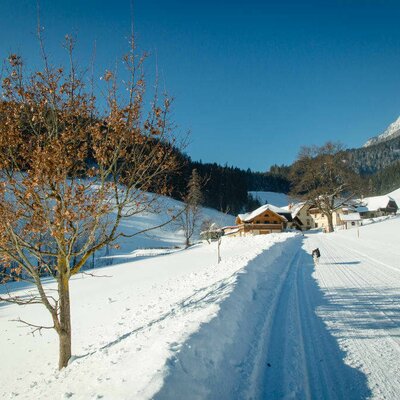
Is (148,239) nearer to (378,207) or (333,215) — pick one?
(333,215)

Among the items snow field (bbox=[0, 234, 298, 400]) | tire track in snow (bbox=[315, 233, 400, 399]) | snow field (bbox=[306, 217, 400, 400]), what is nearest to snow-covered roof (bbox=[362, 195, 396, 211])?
snow field (bbox=[306, 217, 400, 400])

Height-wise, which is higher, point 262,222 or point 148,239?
point 262,222

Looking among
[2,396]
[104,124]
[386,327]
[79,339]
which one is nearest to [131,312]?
[79,339]

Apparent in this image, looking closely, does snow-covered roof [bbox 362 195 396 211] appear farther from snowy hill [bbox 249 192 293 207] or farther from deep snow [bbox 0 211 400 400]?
deep snow [bbox 0 211 400 400]

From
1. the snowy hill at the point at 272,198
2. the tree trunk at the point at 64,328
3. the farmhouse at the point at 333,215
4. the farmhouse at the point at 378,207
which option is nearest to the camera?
the tree trunk at the point at 64,328

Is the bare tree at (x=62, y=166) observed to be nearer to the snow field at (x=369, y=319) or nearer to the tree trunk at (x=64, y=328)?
the tree trunk at (x=64, y=328)

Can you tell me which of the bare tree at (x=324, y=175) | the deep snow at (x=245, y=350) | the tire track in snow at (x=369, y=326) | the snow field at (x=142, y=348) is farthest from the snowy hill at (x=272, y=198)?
the deep snow at (x=245, y=350)

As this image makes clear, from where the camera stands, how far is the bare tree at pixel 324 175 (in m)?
45.7

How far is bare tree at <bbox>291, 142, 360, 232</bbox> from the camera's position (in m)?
45.7

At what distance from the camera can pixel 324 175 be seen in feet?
157

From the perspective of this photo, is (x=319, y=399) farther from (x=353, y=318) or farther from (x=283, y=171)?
(x=283, y=171)

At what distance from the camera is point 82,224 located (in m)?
7.11

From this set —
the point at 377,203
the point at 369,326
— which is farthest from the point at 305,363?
the point at 377,203

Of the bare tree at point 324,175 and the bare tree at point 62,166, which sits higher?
the bare tree at point 324,175
